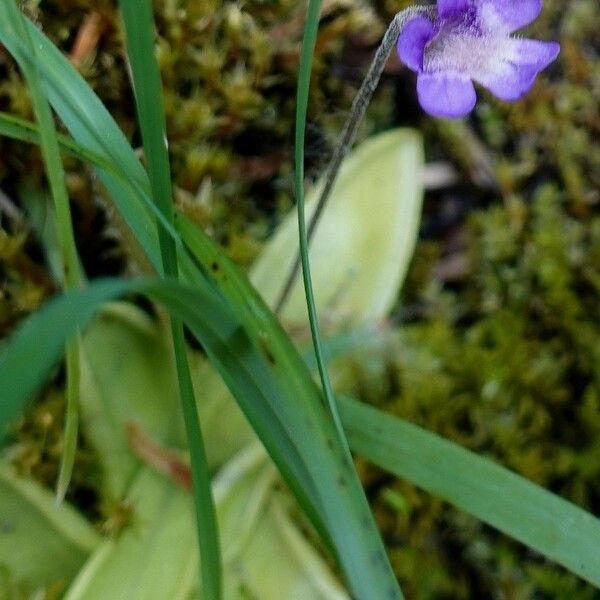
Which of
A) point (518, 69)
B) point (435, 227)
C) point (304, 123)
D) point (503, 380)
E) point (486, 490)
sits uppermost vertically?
point (304, 123)

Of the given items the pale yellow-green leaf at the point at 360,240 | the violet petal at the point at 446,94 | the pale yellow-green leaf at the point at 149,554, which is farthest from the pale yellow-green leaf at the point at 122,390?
the violet petal at the point at 446,94

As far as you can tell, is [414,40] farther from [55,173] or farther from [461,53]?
[55,173]

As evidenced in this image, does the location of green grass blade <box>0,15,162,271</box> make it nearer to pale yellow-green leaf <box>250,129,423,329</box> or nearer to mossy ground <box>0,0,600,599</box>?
mossy ground <box>0,0,600,599</box>

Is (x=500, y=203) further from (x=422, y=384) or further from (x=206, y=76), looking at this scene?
(x=206, y=76)

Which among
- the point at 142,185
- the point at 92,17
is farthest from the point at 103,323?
the point at 92,17

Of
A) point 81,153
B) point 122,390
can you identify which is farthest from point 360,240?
point 81,153

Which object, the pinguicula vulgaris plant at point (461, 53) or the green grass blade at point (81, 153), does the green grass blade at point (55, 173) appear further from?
the pinguicula vulgaris plant at point (461, 53)
